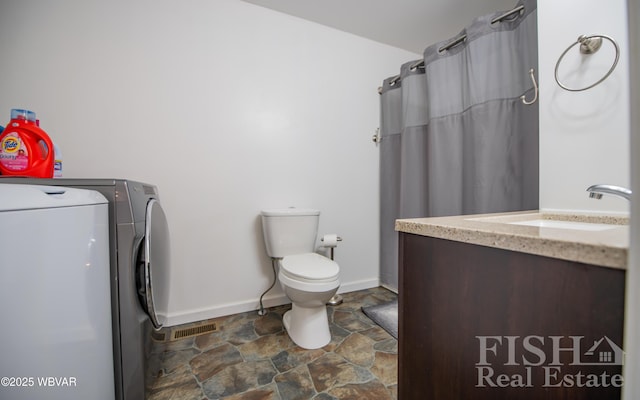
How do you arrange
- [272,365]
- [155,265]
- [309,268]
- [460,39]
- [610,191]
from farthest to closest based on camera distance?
1. [460,39]
2. [309,268]
3. [272,365]
4. [155,265]
5. [610,191]

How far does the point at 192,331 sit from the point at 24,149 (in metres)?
1.25

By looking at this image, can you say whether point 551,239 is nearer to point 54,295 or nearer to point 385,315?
point 54,295

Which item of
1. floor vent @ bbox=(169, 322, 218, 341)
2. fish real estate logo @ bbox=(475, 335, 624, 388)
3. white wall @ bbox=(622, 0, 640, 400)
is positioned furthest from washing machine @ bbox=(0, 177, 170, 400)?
white wall @ bbox=(622, 0, 640, 400)

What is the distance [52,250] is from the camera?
68 cm

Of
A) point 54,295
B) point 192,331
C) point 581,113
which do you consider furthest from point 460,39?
point 192,331

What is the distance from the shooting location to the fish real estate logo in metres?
0.35

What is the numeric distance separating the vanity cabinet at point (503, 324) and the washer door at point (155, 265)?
0.93m

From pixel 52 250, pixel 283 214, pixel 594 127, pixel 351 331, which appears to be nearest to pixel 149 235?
pixel 52 250

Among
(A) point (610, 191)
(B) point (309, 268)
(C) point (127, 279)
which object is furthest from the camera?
(B) point (309, 268)

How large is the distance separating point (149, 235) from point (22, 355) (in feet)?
1.45

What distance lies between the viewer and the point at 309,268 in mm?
1372

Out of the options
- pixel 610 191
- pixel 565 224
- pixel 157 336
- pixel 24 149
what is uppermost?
pixel 24 149

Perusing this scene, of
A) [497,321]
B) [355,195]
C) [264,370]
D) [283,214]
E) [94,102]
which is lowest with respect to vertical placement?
[264,370]

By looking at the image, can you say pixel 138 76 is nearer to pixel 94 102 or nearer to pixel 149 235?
pixel 94 102
